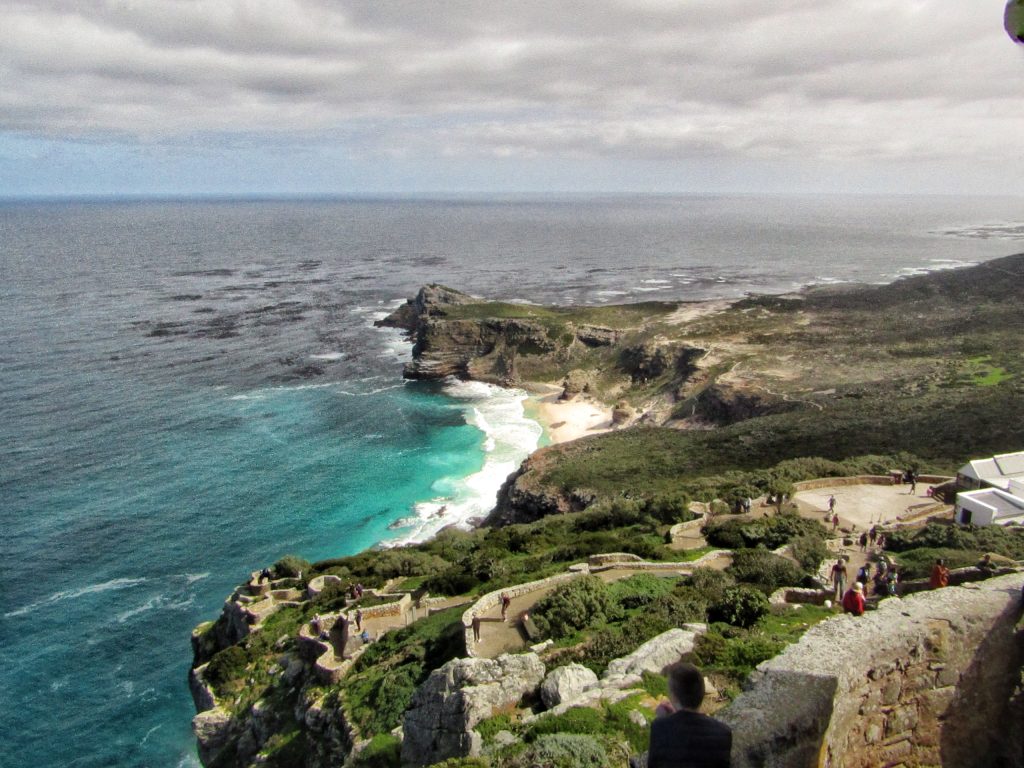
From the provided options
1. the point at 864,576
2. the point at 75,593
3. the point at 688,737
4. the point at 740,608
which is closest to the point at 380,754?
the point at 740,608

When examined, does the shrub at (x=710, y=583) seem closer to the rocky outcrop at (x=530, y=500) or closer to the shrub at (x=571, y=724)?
the shrub at (x=571, y=724)

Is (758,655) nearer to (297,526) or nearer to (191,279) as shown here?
(297,526)

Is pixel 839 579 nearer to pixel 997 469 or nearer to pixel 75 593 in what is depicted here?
pixel 997 469

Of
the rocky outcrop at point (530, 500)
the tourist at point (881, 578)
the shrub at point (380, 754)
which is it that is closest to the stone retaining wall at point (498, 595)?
the shrub at point (380, 754)

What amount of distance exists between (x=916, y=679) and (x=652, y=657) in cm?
661

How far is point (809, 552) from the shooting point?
2206cm

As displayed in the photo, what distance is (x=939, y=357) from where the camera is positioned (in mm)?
67438

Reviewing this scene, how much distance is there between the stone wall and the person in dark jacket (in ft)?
3.63

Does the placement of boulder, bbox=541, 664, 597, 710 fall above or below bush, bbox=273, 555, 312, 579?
above

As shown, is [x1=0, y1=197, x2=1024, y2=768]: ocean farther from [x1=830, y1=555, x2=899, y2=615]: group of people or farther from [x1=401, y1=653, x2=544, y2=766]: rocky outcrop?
[x1=830, y1=555, x2=899, y2=615]: group of people

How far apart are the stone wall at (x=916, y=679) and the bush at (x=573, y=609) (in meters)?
10.2

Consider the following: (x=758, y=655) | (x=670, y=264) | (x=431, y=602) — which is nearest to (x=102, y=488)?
(x=431, y=602)

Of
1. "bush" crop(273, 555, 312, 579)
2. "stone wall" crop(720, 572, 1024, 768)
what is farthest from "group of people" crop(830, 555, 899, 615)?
"bush" crop(273, 555, 312, 579)

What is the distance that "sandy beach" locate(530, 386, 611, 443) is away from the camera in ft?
223
